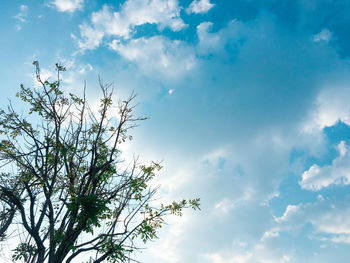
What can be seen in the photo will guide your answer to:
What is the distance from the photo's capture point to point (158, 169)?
13773 mm

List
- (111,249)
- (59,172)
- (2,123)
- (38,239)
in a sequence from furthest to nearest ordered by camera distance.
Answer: (59,172)
(2,123)
(111,249)
(38,239)

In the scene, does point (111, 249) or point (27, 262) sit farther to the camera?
point (27, 262)

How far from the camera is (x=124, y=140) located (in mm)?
14750

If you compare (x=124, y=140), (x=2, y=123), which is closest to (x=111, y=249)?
(x=124, y=140)

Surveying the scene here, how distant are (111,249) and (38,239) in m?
3.28

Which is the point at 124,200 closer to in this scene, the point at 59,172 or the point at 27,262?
the point at 59,172

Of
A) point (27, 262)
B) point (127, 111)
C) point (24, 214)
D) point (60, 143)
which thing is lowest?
point (27, 262)

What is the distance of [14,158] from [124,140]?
584 cm

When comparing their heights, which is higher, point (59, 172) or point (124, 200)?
point (59, 172)

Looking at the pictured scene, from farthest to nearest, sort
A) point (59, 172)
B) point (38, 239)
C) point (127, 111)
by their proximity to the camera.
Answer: point (127, 111) → point (59, 172) → point (38, 239)

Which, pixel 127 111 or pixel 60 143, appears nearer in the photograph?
pixel 60 143

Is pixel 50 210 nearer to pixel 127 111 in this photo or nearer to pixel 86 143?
pixel 86 143

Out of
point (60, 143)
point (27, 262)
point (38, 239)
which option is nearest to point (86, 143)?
point (60, 143)

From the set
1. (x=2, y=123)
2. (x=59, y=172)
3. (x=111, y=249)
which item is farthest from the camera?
(x=59, y=172)
